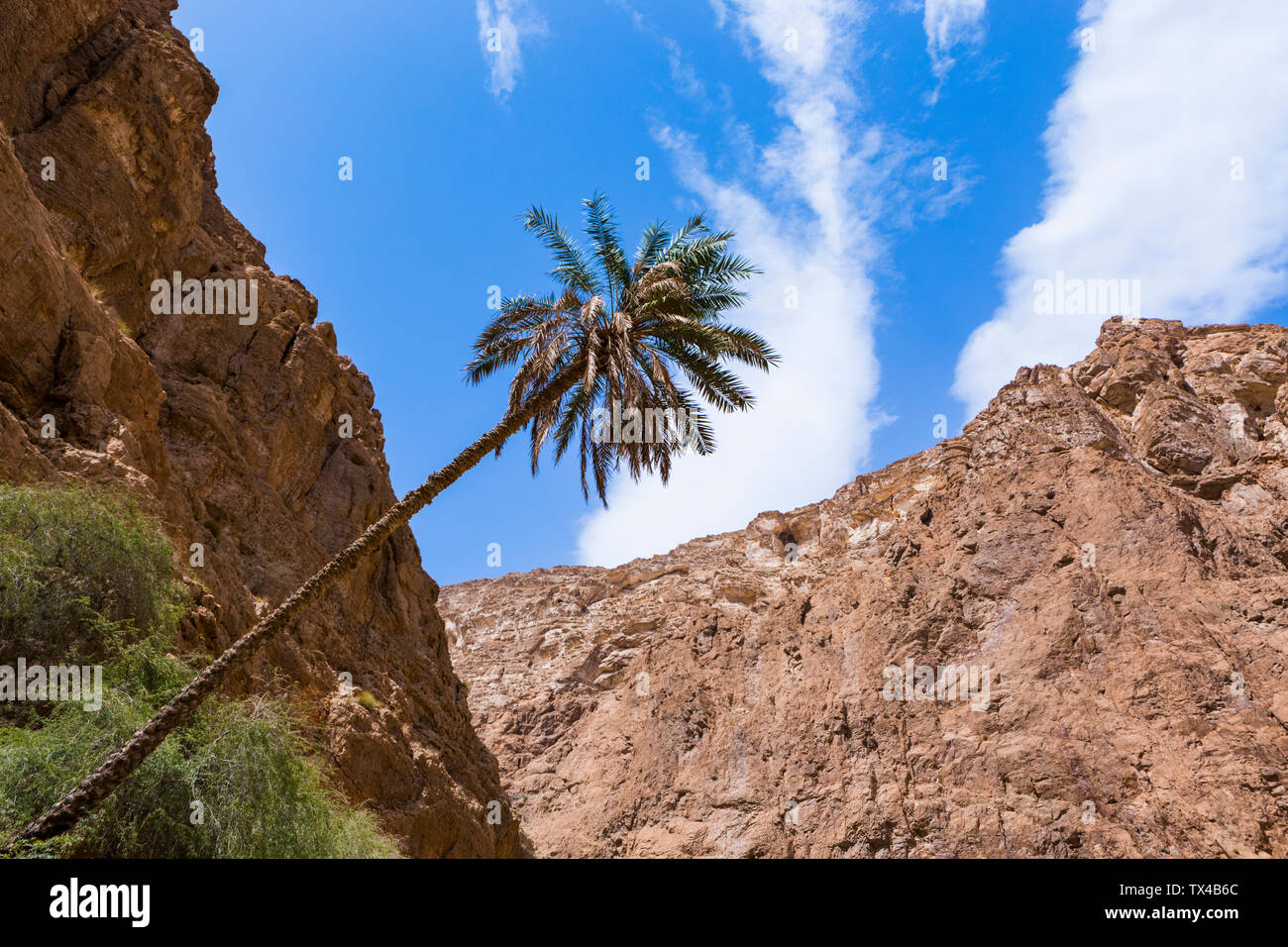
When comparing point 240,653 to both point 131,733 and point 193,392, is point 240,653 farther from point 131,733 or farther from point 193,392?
point 193,392

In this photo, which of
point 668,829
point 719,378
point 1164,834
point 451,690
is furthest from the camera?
point 668,829

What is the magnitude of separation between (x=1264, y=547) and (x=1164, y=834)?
16.4 m

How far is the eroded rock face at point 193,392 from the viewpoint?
551 inches

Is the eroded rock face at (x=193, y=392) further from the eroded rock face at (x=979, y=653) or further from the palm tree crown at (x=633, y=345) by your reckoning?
the eroded rock face at (x=979, y=653)

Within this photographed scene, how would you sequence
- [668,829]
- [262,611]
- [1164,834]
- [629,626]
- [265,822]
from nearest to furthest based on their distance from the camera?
[265,822], [262,611], [1164,834], [668,829], [629,626]

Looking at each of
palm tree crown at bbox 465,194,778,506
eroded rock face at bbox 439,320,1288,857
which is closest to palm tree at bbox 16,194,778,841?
palm tree crown at bbox 465,194,778,506

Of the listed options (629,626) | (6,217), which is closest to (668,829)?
(629,626)

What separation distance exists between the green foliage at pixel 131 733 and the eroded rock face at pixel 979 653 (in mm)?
30250

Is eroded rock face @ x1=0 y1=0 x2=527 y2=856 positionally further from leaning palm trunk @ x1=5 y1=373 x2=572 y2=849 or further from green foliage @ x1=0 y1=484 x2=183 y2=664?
leaning palm trunk @ x1=5 y1=373 x2=572 y2=849

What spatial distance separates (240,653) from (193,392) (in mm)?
10178

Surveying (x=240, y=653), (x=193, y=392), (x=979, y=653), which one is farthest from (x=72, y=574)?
(x=979, y=653)
